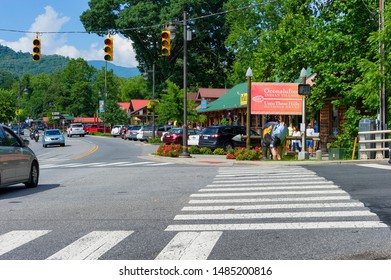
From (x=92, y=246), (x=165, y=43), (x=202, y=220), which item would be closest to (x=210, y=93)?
(x=165, y=43)

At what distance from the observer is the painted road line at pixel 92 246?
6.18 m

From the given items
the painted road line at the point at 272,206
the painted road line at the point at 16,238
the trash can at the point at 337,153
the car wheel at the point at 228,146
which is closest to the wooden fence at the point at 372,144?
the trash can at the point at 337,153

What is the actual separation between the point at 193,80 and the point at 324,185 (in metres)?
59.1

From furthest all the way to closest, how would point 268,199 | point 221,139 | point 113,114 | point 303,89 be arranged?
point 113,114 → point 221,139 → point 303,89 → point 268,199

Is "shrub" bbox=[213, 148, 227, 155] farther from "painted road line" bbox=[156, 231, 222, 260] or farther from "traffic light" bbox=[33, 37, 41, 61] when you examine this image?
"painted road line" bbox=[156, 231, 222, 260]

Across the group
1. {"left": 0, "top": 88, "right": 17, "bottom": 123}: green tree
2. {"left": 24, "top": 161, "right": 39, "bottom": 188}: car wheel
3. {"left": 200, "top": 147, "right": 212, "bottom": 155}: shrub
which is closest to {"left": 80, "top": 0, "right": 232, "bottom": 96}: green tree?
{"left": 0, "top": 88, "right": 17, "bottom": 123}: green tree

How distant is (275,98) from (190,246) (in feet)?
65.3

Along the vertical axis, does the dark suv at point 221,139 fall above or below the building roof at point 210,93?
below

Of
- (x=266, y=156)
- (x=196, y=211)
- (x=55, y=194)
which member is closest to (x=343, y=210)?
(x=196, y=211)

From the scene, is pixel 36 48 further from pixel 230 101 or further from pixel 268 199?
pixel 230 101

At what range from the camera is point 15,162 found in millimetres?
12922

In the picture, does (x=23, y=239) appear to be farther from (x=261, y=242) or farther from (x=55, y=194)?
(x=55, y=194)

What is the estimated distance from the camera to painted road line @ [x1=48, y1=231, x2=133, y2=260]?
20.3ft

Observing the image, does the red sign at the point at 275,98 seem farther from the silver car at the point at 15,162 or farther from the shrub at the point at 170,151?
the silver car at the point at 15,162
